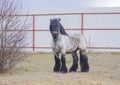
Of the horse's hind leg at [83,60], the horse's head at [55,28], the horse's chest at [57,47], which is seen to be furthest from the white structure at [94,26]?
the horse's head at [55,28]

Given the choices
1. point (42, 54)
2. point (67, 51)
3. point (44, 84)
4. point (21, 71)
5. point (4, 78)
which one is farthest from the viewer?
point (42, 54)

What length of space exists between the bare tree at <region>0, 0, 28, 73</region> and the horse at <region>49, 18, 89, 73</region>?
1.34 meters

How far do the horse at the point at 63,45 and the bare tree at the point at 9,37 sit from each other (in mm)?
1340

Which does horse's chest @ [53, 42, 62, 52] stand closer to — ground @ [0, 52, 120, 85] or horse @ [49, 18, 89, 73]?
horse @ [49, 18, 89, 73]

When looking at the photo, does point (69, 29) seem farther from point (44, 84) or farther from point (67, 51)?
point (44, 84)

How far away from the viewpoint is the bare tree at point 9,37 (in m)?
14.1

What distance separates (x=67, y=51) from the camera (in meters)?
13.9

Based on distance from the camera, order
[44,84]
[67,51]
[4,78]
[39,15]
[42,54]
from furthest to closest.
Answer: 1. [39,15]
2. [42,54]
3. [67,51]
4. [4,78]
5. [44,84]

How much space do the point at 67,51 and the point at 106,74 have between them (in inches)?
58.7

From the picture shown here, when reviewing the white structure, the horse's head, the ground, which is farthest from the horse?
the white structure

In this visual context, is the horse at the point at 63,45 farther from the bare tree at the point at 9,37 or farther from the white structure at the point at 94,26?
the white structure at the point at 94,26

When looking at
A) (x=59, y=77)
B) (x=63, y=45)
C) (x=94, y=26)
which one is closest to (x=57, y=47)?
(x=63, y=45)

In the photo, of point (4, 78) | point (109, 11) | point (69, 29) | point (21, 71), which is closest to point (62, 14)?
point (69, 29)

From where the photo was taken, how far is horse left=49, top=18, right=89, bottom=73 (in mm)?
13516
